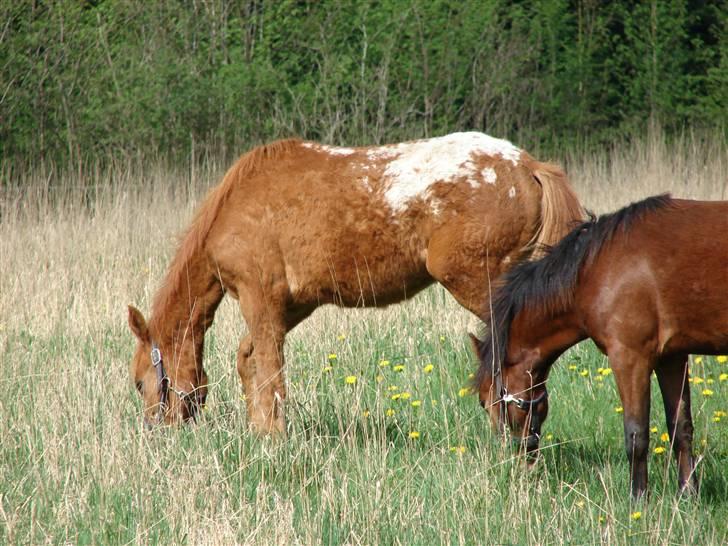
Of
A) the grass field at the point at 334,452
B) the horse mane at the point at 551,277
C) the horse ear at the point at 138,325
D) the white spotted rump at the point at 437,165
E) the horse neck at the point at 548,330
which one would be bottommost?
the grass field at the point at 334,452

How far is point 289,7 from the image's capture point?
16000mm

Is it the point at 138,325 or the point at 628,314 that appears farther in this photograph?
the point at 138,325

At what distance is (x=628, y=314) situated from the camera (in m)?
4.41

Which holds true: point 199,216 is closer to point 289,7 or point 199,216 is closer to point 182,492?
point 182,492

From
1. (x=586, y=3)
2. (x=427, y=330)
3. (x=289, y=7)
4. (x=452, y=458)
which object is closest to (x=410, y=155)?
(x=452, y=458)

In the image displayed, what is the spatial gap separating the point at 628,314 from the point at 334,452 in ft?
5.11

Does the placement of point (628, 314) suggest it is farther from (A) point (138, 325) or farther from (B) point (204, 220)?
(A) point (138, 325)

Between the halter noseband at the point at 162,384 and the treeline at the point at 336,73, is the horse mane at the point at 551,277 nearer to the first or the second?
the halter noseband at the point at 162,384

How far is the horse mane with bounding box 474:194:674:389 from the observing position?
461 centimetres

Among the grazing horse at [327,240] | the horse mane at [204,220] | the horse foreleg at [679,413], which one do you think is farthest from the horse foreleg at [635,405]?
the horse mane at [204,220]

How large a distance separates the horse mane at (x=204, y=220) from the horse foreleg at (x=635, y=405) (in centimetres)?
258

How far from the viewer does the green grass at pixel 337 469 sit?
424cm

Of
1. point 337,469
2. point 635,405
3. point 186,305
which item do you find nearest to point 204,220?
point 186,305

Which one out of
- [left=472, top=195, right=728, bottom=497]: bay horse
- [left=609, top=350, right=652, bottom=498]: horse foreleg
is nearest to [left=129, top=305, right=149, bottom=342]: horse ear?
[left=472, top=195, right=728, bottom=497]: bay horse
